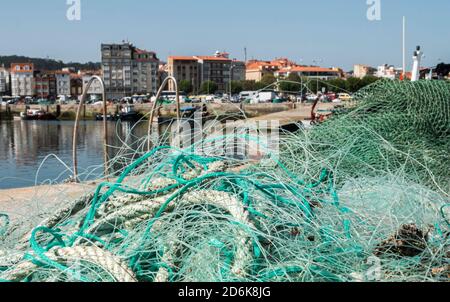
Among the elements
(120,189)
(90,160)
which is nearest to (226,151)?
(120,189)

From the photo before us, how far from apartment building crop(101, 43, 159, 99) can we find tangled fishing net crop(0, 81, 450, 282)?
9857cm

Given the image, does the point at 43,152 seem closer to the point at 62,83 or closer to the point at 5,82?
the point at 62,83

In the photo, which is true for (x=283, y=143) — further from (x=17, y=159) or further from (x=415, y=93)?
(x=17, y=159)

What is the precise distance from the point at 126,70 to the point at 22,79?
70.3 feet

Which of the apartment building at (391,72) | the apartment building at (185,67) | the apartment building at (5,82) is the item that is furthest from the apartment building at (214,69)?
the apartment building at (391,72)

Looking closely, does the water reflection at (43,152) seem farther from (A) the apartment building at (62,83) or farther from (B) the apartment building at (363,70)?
(B) the apartment building at (363,70)

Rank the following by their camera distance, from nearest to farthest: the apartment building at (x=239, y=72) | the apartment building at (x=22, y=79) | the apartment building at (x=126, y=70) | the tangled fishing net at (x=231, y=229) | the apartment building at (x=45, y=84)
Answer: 1. the tangled fishing net at (x=231, y=229)
2. the apartment building at (x=126, y=70)
3. the apartment building at (x=22, y=79)
4. the apartment building at (x=45, y=84)
5. the apartment building at (x=239, y=72)

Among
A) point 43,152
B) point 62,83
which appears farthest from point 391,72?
point 62,83

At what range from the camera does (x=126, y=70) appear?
330 feet

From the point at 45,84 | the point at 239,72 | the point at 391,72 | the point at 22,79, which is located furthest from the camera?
the point at 239,72

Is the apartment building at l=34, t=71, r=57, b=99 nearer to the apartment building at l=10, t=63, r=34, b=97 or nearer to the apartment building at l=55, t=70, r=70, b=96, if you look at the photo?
the apartment building at l=10, t=63, r=34, b=97

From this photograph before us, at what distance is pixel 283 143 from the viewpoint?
3.80 m

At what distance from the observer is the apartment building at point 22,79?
105625 millimetres

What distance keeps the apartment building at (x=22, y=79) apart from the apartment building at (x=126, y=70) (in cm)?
1579
